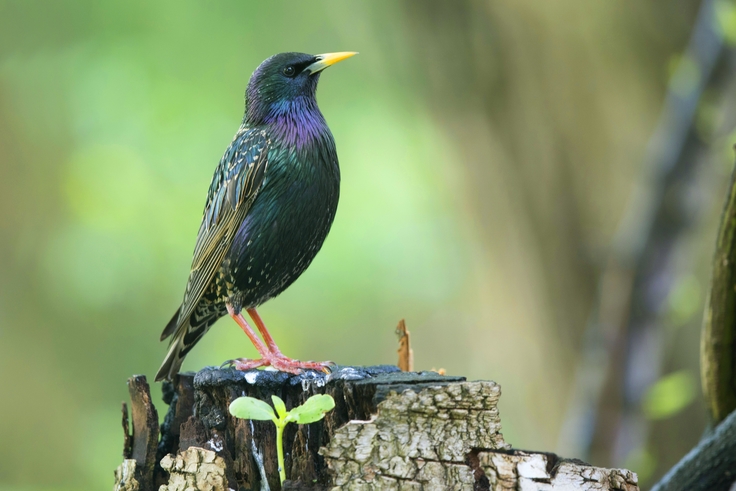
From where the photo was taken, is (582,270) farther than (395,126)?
No

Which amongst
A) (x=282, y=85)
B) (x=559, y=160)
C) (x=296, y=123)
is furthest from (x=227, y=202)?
(x=559, y=160)

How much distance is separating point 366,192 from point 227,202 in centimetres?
519

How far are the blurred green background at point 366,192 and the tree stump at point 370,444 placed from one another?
8.39 feet

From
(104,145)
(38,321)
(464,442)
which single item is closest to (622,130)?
(464,442)

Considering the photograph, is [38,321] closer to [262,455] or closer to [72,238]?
[72,238]

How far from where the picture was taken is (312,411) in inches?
85.2

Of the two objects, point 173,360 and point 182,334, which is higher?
point 182,334

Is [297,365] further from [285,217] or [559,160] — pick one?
[559,160]

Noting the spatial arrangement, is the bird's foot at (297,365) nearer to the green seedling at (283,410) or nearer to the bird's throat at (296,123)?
the green seedling at (283,410)

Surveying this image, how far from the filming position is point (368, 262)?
8430 mm

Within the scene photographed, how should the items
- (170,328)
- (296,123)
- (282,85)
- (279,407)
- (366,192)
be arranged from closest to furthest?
(279,407) < (296,123) < (282,85) < (170,328) < (366,192)

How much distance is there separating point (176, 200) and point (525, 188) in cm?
382

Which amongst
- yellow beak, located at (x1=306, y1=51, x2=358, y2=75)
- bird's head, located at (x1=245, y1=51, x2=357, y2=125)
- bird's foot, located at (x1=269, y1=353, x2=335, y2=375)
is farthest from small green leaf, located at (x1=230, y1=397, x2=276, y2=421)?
yellow beak, located at (x1=306, y1=51, x2=358, y2=75)

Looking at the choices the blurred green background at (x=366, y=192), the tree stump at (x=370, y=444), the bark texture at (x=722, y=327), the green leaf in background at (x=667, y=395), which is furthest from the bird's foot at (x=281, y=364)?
the blurred green background at (x=366, y=192)
